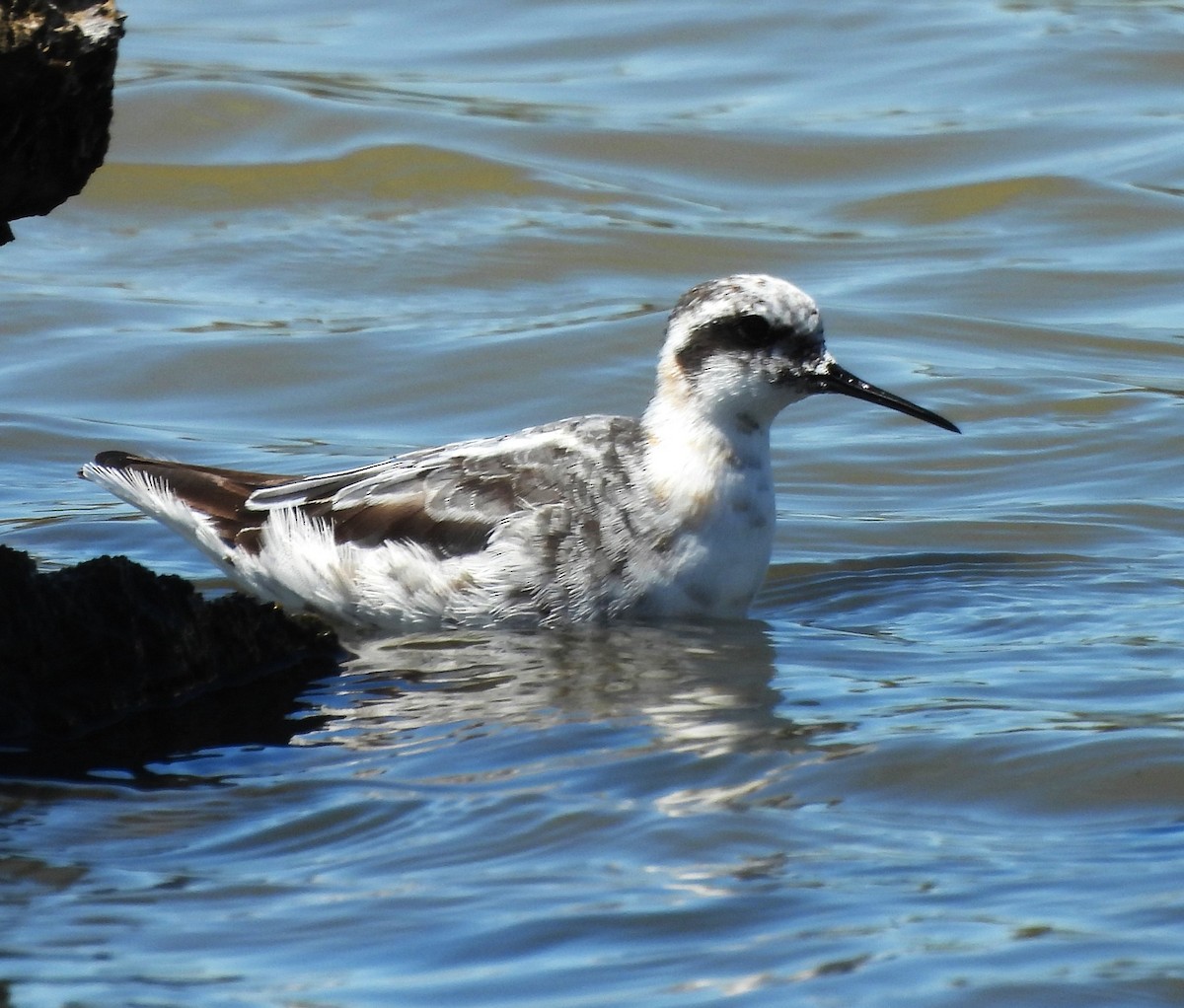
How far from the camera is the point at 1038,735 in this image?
6664 mm

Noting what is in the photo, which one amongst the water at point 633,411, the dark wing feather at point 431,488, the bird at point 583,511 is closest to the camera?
the water at point 633,411

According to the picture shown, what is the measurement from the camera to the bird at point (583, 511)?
8.09 m

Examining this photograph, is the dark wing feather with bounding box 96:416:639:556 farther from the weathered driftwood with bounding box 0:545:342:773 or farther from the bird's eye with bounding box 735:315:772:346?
the weathered driftwood with bounding box 0:545:342:773

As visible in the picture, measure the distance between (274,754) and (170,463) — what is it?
2.47m

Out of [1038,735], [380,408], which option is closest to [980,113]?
[380,408]

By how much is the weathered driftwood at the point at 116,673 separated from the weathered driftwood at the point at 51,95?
116 centimetres

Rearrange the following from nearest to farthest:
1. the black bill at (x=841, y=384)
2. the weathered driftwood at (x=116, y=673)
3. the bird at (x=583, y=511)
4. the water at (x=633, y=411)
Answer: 1. the water at (x=633, y=411)
2. the weathered driftwood at (x=116, y=673)
3. the bird at (x=583, y=511)
4. the black bill at (x=841, y=384)

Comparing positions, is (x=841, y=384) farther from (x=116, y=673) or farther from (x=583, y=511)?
(x=116, y=673)

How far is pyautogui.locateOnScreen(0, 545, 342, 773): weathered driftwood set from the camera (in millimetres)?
6621

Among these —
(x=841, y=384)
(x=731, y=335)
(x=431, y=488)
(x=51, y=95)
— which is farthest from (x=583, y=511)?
(x=51, y=95)

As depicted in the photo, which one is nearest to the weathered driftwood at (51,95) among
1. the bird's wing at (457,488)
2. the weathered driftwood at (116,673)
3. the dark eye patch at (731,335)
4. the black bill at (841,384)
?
the weathered driftwood at (116,673)

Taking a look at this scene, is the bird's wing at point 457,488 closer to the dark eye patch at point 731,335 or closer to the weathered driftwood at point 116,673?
the dark eye patch at point 731,335

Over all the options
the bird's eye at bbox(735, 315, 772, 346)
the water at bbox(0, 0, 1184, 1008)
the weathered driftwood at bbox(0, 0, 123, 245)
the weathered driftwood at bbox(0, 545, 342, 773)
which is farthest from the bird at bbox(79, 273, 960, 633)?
the weathered driftwood at bbox(0, 0, 123, 245)

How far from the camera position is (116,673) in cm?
688
